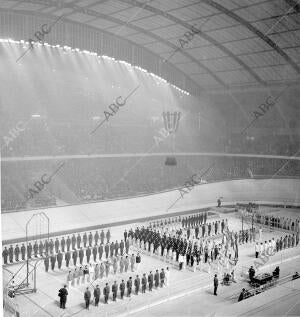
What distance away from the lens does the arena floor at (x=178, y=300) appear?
10586 mm

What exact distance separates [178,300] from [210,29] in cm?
1834

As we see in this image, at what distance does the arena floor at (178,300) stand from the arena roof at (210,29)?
1316 centimetres

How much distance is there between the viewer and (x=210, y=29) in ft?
82.1

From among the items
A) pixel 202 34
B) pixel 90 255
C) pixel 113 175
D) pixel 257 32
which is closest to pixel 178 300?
pixel 90 255

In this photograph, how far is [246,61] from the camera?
2827cm

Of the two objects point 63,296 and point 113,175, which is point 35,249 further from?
point 113,175

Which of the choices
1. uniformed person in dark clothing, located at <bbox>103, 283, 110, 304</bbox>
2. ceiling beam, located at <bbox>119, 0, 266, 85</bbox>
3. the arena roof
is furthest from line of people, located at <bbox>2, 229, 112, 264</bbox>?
ceiling beam, located at <bbox>119, 0, 266, 85</bbox>

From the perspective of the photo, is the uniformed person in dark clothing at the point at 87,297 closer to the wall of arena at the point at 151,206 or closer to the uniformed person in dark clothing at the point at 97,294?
the uniformed person in dark clothing at the point at 97,294

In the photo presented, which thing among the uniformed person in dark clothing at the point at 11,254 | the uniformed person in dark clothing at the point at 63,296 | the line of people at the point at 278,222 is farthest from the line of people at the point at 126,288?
the line of people at the point at 278,222

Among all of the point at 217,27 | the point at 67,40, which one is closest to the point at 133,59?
the point at 67,40

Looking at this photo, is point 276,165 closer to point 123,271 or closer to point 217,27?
point 217,27

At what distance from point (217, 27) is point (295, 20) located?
493 centimetres

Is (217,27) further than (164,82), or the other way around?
(164,82)

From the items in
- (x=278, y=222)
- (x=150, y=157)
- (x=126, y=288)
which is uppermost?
(x=150, y=157)
